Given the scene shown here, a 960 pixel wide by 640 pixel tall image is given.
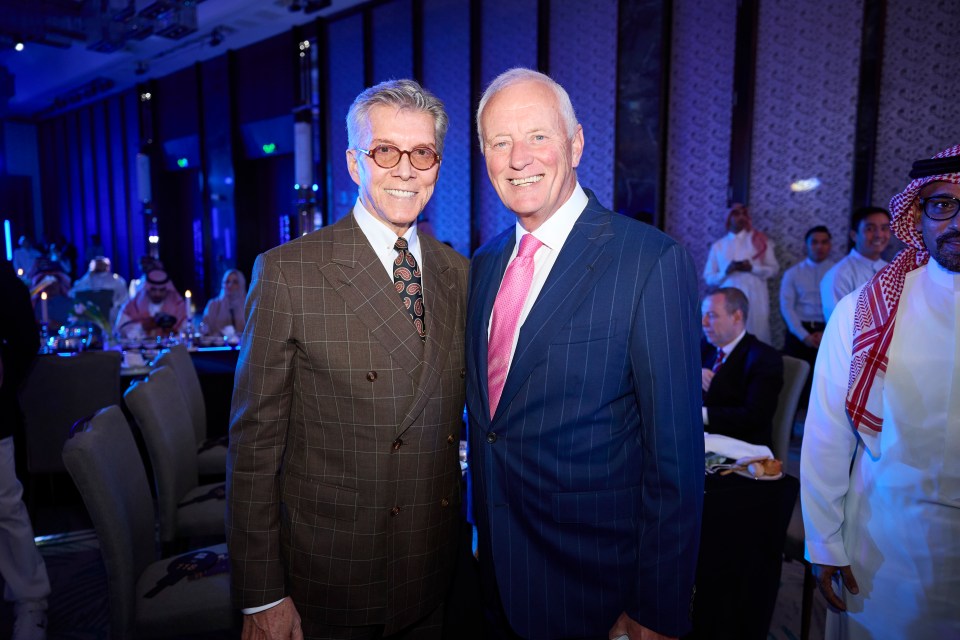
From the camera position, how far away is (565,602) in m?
1.19

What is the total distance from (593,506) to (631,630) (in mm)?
261

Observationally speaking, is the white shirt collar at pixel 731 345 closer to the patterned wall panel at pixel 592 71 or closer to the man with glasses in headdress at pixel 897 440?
the man with glasses in headdress at pixel 897 440

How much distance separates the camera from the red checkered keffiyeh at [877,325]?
139cm

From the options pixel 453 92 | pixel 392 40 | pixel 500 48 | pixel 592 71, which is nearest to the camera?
pixel 592 71

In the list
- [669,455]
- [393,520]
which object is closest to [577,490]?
[669,455]

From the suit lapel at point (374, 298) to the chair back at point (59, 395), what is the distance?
266cm

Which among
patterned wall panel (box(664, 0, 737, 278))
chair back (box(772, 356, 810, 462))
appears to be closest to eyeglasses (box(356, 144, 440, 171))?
chair back (box(772, 356, 810, 462))

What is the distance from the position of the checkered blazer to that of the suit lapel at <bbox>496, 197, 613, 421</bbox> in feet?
0.71

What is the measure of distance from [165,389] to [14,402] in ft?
1.96

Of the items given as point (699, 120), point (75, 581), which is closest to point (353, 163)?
point (75, 581)

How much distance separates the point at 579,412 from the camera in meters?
1.13

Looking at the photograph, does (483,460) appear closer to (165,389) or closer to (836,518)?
(836,518)

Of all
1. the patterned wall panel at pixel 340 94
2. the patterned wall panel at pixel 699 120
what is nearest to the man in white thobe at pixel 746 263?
the patterned wall panel at pixel 699 120

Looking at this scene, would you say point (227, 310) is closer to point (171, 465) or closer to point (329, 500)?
point (171, 465)
